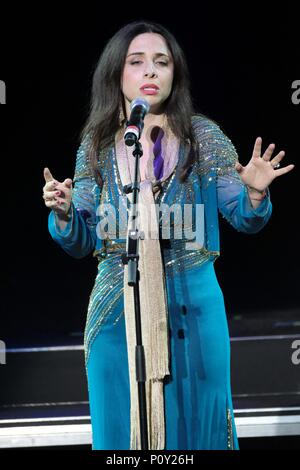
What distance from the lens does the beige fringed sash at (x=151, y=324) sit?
1.85m

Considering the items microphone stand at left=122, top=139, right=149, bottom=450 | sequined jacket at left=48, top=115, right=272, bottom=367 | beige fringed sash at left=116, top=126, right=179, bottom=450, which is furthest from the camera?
sequined jacket at left=48, top=115, right=272, bottom=367

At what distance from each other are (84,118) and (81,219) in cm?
179

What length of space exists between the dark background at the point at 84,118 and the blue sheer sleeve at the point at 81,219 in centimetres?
154

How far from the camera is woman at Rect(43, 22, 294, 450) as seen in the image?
1.88 m

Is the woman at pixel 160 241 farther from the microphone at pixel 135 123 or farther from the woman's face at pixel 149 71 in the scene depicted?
the microphone at pixel 135 123

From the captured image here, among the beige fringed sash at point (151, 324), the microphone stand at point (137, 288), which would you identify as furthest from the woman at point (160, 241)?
the microphone stand at point (137, 288)

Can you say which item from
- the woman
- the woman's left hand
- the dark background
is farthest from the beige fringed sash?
the dark background

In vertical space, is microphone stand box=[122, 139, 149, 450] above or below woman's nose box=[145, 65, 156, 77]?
below

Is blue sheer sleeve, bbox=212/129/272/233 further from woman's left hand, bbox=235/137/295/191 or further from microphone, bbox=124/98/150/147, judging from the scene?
microphone, bbox=124/98/150/147

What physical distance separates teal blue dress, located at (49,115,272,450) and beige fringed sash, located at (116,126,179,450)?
31 mm

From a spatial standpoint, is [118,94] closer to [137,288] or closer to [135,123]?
[135,123]

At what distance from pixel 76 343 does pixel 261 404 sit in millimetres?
1099

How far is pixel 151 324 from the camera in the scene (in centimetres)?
189

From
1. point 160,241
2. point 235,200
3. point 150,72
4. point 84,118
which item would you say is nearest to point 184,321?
point 160,241
